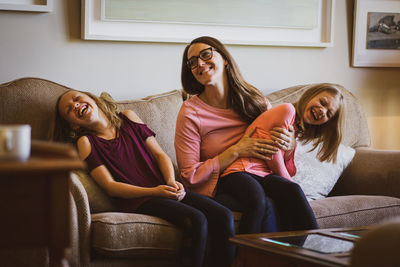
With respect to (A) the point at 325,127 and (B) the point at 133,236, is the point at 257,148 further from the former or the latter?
(B) the point at 133,236

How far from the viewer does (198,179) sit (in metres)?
2.28

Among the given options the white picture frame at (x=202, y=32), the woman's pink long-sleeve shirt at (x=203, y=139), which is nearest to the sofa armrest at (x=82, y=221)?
the woman's pink long-sleeve shirt at (x=203, y=139)

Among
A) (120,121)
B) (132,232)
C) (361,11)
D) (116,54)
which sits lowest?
(132,232)

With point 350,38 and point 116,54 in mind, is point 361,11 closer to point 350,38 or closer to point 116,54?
point 350,38

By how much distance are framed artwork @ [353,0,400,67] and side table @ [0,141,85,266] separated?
2.62 metres

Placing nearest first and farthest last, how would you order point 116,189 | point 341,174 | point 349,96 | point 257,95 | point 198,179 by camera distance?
point 116,189 < point 198,179 < point 257,95 < point 341,174 < point 349,96

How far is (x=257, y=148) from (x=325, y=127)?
435 millimetres

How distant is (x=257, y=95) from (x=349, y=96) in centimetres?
78

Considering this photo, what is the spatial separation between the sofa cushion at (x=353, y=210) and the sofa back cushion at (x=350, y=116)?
0.56 m

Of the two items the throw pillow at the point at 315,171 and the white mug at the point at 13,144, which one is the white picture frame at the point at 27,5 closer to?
the throw pillow at the point at 315,171

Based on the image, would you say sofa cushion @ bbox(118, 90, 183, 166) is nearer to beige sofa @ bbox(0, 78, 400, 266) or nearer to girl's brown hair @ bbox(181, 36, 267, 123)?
beige sofa @ bbox(0, 78, 400, 266)

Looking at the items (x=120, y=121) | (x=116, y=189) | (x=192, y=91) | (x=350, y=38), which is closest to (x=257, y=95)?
(x=192, y=91)

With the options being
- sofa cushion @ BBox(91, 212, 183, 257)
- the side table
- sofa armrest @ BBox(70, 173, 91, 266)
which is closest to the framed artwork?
sofa cushion @ BBox(91, 212, 183, 257)

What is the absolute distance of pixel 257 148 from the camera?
2.27 metres
